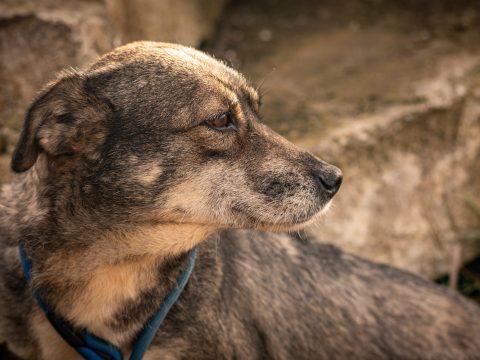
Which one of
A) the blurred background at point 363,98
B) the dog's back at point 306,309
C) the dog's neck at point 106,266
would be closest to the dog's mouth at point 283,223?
the dog's neck at point 106,266

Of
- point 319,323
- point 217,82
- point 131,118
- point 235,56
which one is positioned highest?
point 235,56

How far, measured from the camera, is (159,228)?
3113mm

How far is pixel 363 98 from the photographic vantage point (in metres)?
5.58

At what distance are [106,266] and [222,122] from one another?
2.70ft

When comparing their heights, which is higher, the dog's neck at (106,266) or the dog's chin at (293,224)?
the dog's chin at (293,224)

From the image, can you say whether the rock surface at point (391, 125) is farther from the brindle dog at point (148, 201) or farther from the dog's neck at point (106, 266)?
the dog's neck at point (106, 266)

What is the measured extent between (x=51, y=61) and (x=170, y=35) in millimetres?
1443

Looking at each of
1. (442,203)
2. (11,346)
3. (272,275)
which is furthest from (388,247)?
(11,346)

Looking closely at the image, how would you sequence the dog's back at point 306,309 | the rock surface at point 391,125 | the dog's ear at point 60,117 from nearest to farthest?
the dog's ear at point 60,117
the dog's back at point 306,309
the rock surface at point 391,125

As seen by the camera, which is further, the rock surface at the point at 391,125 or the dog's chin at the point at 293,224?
the rock surface at the point at 391,125

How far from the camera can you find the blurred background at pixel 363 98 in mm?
4930

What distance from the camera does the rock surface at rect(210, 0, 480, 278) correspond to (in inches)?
205

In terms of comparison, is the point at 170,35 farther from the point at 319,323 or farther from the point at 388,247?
the point at 319,323

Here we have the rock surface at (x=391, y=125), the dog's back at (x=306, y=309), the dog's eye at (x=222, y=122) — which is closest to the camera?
the dog's eye at (x=222, y=122)
